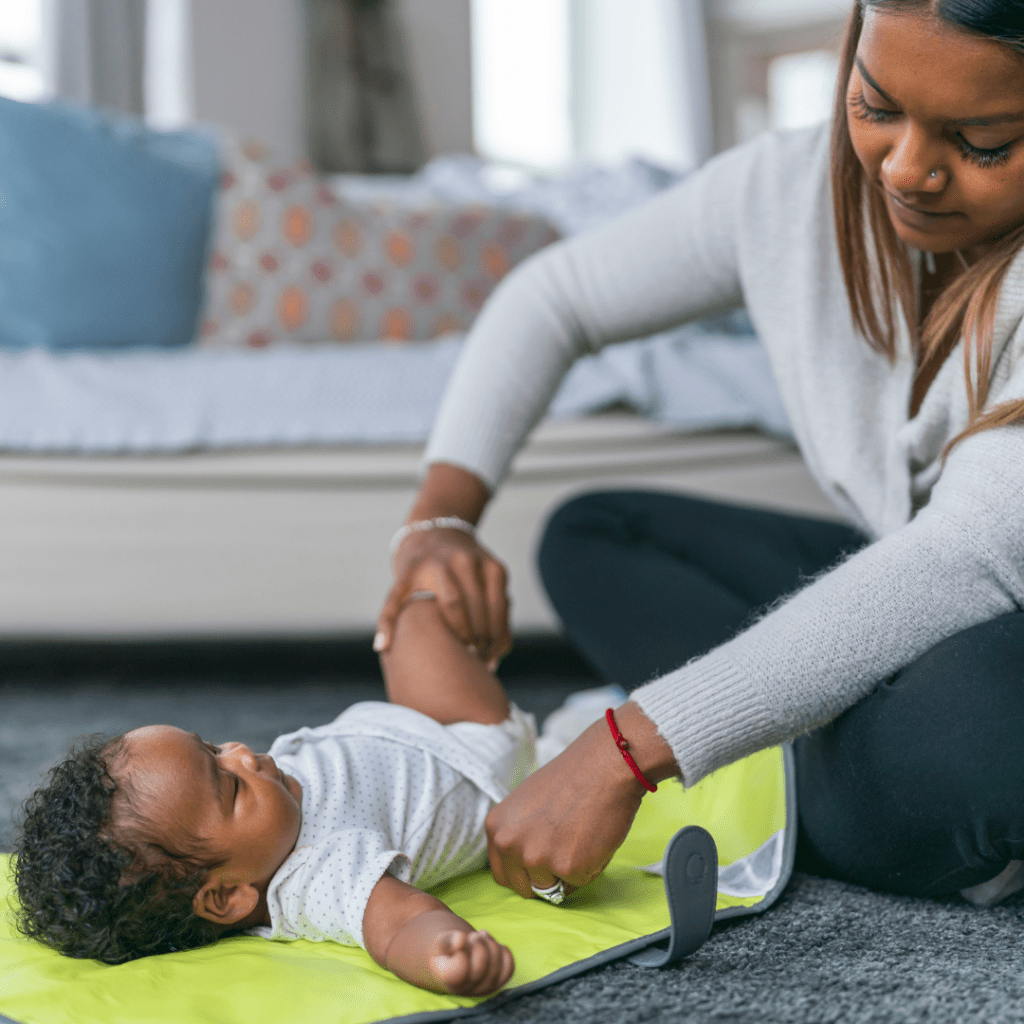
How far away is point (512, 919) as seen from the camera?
67 centimetres

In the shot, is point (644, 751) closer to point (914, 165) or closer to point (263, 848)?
point (263, 848)

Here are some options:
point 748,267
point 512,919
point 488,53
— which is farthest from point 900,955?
point 488,53

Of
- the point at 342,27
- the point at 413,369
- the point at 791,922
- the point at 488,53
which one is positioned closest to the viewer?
the point at 791,922

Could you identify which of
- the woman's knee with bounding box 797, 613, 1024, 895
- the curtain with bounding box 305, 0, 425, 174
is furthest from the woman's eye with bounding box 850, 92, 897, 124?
the curtain with bounding box 305, 0, 425, 174

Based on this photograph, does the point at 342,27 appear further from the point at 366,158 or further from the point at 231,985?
the point at 231,985

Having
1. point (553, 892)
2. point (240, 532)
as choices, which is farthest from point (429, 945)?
point (240, 532)

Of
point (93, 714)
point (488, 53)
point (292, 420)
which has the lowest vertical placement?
point (93, 714)

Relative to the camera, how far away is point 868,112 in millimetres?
675

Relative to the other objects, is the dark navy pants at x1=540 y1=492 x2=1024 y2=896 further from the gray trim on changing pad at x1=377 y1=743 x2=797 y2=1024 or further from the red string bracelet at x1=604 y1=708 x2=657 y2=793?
the red string bracelet at x1=604 y1=708 x2=657 y2=793

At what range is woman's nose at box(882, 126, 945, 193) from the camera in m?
0.64

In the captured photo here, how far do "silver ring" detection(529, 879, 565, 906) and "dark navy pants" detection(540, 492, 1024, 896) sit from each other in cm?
21

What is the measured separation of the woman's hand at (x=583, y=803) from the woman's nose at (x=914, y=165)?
14.4 inches

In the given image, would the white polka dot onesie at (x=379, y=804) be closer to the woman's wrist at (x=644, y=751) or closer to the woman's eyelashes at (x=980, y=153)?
the woman's wrist at (x=644, y=751)

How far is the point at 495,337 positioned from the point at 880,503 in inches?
15.7
